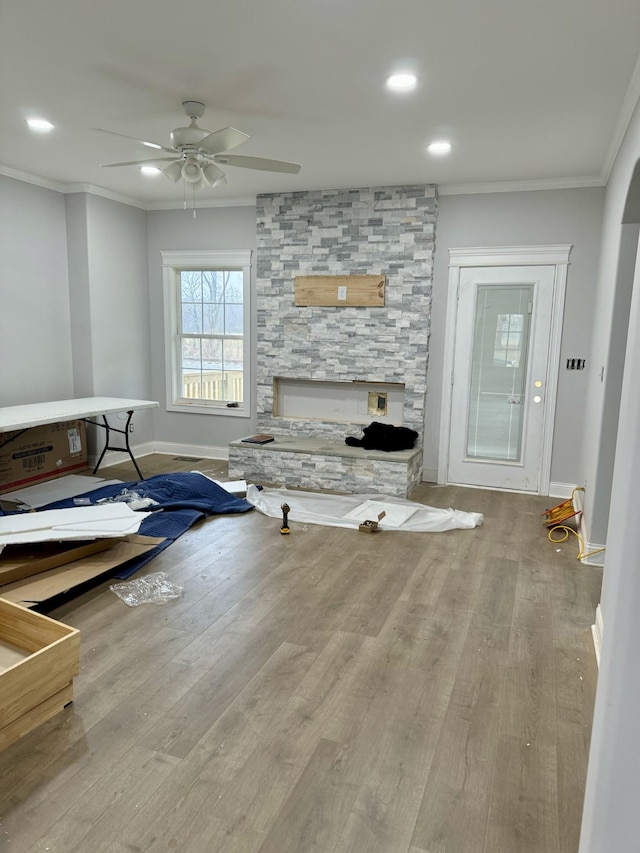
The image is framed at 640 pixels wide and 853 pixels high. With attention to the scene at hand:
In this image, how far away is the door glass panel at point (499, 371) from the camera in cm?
501

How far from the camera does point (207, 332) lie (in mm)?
6227

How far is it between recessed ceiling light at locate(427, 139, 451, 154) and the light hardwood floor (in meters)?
2.83

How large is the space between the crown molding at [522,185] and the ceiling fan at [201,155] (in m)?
2.22

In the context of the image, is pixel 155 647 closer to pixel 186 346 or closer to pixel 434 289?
pixel 434 289

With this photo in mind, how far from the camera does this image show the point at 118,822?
1.61 meters

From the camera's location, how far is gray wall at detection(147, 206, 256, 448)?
5.86 meters

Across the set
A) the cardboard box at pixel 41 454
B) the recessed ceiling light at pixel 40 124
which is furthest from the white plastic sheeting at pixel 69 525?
the recessed ceiling light at pixel 40 124

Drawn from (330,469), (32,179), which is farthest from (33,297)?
(330,469)

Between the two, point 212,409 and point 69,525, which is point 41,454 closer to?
point 212,409

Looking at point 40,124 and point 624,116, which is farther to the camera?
point 40,124

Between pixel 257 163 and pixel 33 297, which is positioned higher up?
pixel 257 163

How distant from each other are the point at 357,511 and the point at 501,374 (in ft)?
6.10

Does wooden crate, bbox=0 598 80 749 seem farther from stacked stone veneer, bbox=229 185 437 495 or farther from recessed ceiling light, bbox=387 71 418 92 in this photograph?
stacked stone veneer, bbox=229 185 437 495

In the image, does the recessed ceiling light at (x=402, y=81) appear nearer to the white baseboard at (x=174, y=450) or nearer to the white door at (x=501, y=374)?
the white door at (x=501, y=374)
